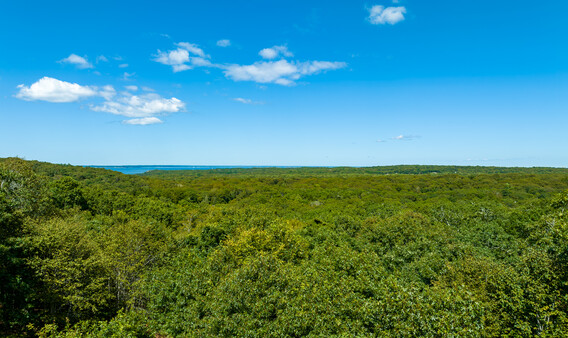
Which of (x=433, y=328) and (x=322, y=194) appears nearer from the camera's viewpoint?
(x=433, y=328)

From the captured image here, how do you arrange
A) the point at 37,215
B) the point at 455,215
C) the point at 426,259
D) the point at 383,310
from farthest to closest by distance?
the point at 455,215
the point at 37,215
the point at 426,259
the point at 383,310

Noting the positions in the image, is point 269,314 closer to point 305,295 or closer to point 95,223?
point 305,295

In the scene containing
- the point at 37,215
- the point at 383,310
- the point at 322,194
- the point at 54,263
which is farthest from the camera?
the point at 322,194

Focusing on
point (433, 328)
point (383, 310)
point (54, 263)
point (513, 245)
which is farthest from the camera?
point (513, 245)

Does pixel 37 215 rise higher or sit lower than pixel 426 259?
higher

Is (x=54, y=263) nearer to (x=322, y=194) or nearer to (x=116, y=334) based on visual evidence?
(x=116, y=334)

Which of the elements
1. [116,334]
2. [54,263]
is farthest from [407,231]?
[54,263]

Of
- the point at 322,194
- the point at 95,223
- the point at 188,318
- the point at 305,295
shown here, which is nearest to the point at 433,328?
the point at 305,295

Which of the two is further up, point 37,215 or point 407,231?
point 37,215

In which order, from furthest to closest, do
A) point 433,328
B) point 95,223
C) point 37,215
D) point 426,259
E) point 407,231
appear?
point 95,223
point 407,231
point 37,215
point 426,259
point 433,328
